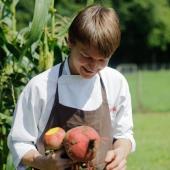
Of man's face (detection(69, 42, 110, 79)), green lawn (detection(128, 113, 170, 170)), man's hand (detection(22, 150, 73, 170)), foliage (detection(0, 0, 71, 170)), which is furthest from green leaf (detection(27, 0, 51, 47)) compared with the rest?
green lawn (detection(128, 113, 170, 170))

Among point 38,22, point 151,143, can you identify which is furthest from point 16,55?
point 151,143

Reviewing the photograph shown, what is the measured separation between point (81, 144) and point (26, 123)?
0.34 m

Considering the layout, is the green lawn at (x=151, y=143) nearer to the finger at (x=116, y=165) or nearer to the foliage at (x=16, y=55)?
the foliage at (x=16, y=55)

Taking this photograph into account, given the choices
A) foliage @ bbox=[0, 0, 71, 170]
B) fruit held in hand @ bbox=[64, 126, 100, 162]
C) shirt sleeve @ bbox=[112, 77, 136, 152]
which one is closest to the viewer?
fruit held in hand @ bbox=[64, 126, 100, 162]

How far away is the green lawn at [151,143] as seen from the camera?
573 centimetres

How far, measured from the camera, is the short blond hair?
207 centimetres

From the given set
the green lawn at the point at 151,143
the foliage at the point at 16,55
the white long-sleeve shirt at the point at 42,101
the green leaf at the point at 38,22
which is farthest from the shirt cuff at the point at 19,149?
the green lawn at the point at 151,143

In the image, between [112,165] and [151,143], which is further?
[151,143]

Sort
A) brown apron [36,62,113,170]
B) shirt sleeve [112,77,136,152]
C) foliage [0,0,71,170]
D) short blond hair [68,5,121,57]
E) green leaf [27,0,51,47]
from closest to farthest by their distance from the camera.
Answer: short blond hair [68,5,121,57], brown apron [36,62,113,170], shirt sleeve [112,77,136,152], green leaf [27,0,51,47], foliage [0,0,71,170]

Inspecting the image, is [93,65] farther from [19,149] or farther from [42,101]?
[19,149]

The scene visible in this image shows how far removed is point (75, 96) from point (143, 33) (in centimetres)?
4221

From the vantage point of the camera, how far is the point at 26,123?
2240 mm

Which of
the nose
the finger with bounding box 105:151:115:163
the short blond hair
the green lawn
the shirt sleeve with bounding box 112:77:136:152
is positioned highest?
the short blond hair

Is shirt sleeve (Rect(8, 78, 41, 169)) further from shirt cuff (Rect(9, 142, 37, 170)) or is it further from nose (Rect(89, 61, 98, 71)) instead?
nose (Rect(89, 61, 98, 71))
